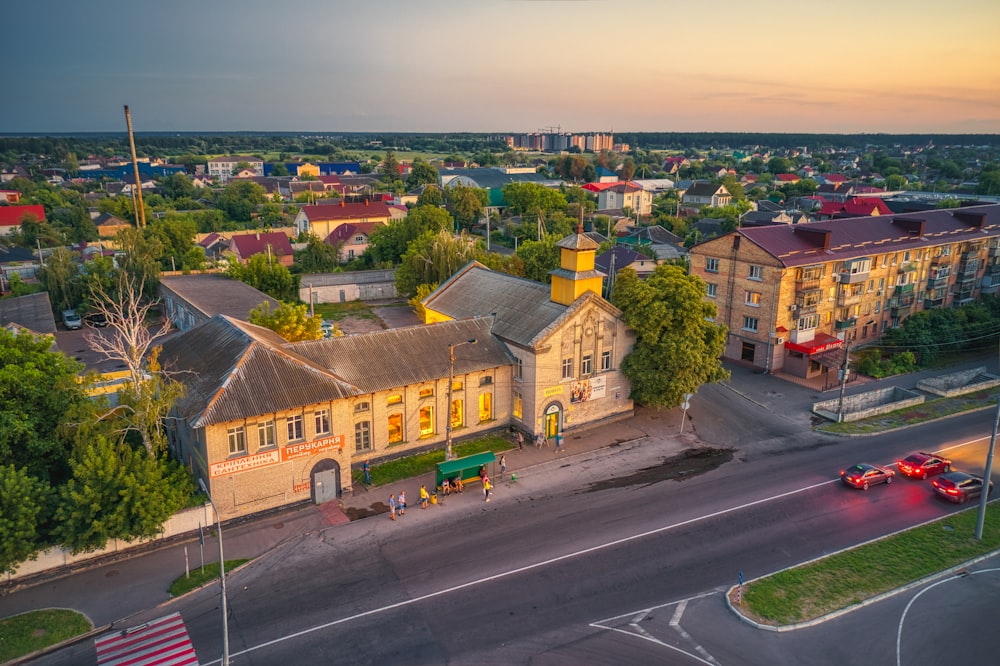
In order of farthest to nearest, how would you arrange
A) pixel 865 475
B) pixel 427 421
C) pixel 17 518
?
1. pixel 427 421
2. pixel 865 475
3. pixel 17 518

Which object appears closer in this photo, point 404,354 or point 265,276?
point 404,354

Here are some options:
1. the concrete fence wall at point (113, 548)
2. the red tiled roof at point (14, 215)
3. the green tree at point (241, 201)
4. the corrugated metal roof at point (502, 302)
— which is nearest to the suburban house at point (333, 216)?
the green tree at point (241, 201)

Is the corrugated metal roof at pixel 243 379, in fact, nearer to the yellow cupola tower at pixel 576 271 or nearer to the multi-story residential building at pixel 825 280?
the yellow cupola tower at pixel 576 271

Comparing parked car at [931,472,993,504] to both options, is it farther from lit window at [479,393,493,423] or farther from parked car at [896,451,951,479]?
lit window at [479,393,493,423]

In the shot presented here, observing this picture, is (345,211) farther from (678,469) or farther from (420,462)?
(678,469)

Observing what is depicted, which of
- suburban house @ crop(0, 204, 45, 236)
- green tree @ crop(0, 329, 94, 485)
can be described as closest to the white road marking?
green tree @ crop(0, 329, 94, 485)

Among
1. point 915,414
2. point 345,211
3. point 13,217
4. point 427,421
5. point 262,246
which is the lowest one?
point 915,414

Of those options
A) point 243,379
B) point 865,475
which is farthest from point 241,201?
point 865,475

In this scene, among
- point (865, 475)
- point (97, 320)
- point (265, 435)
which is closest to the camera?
point (265, 435)
